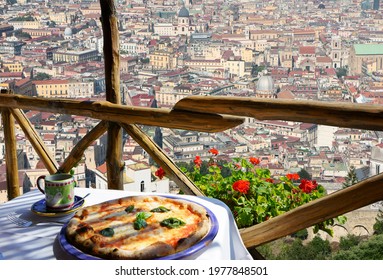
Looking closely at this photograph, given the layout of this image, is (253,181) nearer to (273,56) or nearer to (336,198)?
(336,198)

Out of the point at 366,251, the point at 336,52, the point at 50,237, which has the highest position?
the point at 50,237

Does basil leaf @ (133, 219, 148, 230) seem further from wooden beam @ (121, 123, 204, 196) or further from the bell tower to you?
the bell tower

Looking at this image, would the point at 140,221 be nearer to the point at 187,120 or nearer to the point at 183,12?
the point at 187,120

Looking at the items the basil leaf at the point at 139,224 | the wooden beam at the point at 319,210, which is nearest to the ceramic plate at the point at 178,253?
the basil leaf at the point at 139,224

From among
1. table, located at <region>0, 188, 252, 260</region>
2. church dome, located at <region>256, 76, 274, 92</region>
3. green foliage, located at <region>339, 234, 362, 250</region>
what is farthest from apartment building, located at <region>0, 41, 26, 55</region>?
table, located at <region>0, 188, 252, 260</region>

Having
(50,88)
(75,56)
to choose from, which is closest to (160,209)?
(50,88)

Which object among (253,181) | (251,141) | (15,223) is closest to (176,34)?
(251,141)
